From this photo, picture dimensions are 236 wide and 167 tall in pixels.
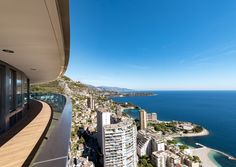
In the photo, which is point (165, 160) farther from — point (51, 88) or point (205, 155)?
point (51, 88)

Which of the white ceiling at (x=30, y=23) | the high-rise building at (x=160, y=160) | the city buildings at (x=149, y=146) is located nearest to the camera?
the white ceiling at (x=30, y=23)

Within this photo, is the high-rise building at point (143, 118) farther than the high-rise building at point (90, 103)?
No

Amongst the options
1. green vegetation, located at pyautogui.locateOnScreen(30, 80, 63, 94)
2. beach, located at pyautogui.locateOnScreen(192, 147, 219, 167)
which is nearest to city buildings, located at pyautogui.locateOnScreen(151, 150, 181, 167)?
beach, located at pyautogui.locateOnScreen(192, 147, 219, 167)

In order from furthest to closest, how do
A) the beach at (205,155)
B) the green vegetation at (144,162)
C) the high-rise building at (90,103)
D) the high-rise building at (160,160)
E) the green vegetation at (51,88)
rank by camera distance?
1. the high-rise building at (90,103)
2. the beach at (205,155)
3. the green vegetation at (144,162)
4. the high-rise building at (160,160)
5. the green vegetation at (51,88)

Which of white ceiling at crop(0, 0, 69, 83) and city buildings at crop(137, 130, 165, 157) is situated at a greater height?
white ceiling at crop(0, 0, 69, 83)

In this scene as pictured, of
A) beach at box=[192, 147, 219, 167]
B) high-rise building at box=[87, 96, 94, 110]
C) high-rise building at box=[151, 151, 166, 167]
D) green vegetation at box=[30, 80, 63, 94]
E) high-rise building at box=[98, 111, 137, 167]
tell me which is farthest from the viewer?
high-rise building at box=[87, 96, 94, 110]

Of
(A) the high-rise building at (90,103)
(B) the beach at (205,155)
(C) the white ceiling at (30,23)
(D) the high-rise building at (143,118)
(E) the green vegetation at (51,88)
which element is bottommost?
(B) the beach at (205,155)

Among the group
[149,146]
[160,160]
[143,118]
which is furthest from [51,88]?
[143,118]

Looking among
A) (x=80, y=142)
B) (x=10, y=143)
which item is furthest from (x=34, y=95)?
(x=80, y=142)

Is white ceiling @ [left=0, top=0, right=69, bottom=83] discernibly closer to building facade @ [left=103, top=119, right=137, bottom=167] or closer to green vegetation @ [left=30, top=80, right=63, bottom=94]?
green vegetation @ [left=30, top=80, right=63, bottom=94]

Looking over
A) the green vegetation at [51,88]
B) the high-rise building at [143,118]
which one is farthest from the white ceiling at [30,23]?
the high-rise building at [143,118]

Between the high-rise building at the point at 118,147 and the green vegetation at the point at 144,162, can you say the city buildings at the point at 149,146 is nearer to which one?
the green vegetation at the point at 144,162
